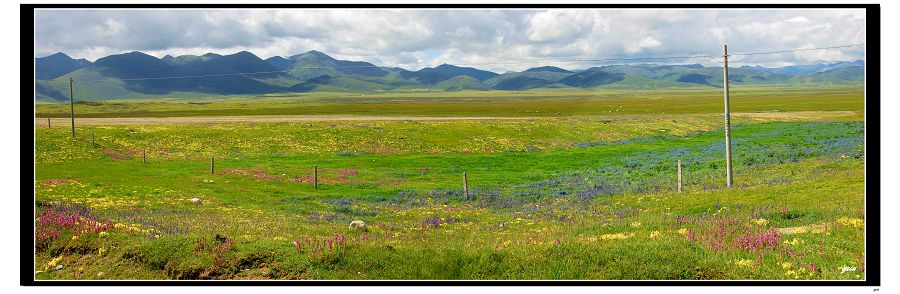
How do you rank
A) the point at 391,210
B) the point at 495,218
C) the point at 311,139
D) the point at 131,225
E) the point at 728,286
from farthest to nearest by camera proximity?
1. the point at 311,139
2. the point at 391,210
3. the point at 495,218
4. the point at 131,225
5. the point at 728,286

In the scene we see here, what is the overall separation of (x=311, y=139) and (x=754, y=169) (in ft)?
195

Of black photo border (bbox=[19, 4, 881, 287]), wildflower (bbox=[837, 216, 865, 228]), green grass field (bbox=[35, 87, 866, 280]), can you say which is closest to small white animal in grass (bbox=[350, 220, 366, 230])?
green grass field (bbox=[35, 87, 866, 280])

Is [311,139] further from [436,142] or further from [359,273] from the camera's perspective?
[359,273]

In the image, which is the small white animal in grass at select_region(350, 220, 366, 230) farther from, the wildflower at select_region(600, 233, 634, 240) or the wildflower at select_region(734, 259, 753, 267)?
the wildflower at select_region(734, 259, 753, 267)

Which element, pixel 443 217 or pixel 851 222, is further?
pixel 443 217

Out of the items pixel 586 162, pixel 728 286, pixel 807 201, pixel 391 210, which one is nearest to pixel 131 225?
pixel 391 210

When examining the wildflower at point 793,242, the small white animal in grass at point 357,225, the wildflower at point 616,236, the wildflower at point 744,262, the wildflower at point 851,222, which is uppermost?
the wildflower at point 851,222

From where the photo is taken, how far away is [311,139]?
8100cm

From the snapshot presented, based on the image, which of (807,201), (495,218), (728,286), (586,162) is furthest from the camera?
(586,162)

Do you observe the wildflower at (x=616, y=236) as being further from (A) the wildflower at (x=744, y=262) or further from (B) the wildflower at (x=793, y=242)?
(B) the wildflower at (x=793, y=242)

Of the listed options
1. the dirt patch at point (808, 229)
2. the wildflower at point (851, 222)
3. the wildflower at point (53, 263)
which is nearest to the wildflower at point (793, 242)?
the dirt patch at point (808, 229)

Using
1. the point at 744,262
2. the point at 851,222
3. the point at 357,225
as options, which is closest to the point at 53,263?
the point at 357,225

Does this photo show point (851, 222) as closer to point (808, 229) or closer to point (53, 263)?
point (808, 229)

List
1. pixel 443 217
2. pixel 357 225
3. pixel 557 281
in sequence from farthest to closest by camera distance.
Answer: pixel 443 217 → pixel 357 225 → pixel 557 281
